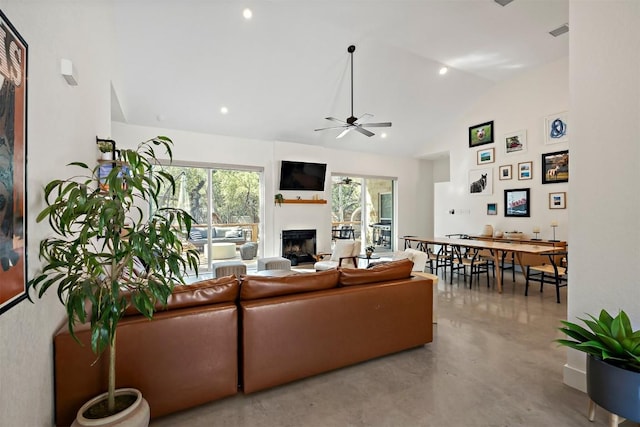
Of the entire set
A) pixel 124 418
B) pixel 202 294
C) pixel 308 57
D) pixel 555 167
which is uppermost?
pixel 308 57

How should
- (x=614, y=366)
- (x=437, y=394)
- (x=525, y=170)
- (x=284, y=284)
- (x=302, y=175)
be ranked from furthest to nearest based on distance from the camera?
(x=302, y=175), (x=525, y=170), (x=284, y=284), (x=437, y=394), (x=614, y=366)

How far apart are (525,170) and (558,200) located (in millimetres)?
887

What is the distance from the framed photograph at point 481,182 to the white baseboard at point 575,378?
18.1 ft

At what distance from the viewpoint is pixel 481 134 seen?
7.39 meters

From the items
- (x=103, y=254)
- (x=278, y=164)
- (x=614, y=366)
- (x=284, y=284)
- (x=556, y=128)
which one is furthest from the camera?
(x=278, y=164)

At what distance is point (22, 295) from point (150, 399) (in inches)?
40.8

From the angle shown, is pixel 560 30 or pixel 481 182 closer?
pixel 560 30

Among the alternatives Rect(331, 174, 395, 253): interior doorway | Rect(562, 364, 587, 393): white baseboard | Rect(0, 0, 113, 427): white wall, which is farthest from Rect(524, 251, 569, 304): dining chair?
Rect(0, 0, 113, 427): white wall

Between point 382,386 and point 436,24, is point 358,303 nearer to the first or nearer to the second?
point 382,386

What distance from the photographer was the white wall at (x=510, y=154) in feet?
19.9

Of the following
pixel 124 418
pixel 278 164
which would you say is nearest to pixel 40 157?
pixel 124 418

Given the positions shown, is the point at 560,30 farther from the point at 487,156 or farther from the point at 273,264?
the point at 273,264

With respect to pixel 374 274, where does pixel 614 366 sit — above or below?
below

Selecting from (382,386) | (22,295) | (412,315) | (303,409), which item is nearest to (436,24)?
(412,315)
